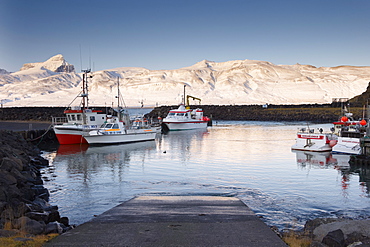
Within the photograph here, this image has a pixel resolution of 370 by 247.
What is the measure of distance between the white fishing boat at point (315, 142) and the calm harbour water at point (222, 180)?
3.17 ft

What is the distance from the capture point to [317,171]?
73.7 feet

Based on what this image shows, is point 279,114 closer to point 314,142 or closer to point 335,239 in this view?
point 314,142

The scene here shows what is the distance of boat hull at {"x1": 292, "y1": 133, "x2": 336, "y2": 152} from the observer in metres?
30.6

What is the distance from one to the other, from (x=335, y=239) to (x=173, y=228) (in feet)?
10.6

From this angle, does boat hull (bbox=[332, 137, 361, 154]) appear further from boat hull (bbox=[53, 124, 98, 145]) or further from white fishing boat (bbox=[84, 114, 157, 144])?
boat hull (bbox=[53, 124, 98, 145])

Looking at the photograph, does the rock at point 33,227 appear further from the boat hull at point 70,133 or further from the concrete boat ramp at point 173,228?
the boat hull at point 70,133

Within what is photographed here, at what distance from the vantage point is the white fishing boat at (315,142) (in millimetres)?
30594

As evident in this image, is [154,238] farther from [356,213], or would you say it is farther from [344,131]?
[344,131]

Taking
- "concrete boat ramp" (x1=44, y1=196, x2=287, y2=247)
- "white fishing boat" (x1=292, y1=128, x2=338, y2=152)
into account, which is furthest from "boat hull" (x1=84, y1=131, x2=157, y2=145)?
"concrete boat ramp" (x1=44, y1=196, x2=287, y2=247)

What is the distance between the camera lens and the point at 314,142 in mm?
31250

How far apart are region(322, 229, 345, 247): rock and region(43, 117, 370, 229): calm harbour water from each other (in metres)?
3.27

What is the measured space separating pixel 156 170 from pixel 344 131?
1489 cm

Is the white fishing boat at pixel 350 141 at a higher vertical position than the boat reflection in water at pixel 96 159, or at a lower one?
higher

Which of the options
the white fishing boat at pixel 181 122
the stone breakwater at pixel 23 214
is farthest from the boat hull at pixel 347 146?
the white fishing boat at pixel 181 122
